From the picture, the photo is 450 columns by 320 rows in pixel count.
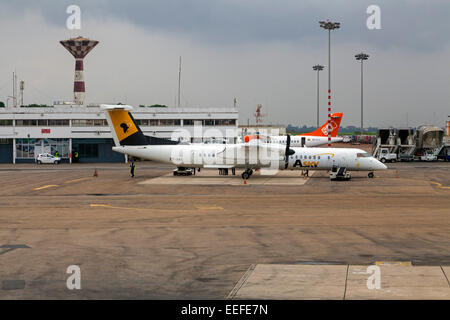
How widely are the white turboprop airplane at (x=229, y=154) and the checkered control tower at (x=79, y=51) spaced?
81.2 metres

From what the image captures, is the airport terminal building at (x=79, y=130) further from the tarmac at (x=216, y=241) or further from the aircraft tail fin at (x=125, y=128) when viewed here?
the tarmac at (x=216, y=241)

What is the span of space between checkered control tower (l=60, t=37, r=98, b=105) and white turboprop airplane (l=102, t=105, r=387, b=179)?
267 feet

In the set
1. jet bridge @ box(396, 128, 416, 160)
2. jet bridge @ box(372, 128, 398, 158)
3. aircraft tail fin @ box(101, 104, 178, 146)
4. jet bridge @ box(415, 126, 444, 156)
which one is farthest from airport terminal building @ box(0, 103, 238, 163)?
aircraft tail fin @ box(101, 104, 178, 146)

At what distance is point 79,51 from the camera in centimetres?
12800

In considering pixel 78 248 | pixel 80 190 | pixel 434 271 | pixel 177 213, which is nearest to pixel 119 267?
pixel 78 248

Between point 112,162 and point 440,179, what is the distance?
5263 centimetres

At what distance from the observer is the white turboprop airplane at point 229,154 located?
49281 millimetres

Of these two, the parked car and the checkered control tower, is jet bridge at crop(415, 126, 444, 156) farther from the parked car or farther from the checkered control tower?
the checkered control tower

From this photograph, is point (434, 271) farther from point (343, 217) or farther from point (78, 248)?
point (78, 248)

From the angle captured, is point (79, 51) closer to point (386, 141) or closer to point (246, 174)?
point (386, 141)

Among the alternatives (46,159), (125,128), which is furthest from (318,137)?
(46,159)

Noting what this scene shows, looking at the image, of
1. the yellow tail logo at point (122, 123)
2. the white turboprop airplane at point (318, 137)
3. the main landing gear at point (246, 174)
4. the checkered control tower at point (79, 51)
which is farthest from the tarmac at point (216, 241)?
the checkered control tower at point (79, 51)

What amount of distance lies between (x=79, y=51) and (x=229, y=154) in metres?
91.4
